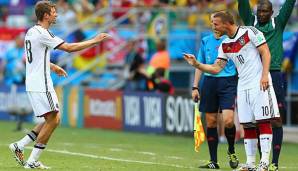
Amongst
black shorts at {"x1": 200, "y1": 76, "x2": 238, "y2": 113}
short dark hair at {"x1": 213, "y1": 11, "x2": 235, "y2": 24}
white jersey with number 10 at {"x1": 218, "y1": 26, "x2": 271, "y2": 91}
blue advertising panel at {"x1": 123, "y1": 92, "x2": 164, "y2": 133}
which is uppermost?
short dark hair at {"x1": 213, "y1": 11, "x2": 235, "y2": 24}

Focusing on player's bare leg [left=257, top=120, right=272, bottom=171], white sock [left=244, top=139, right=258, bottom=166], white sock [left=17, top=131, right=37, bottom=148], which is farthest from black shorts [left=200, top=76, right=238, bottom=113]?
white sock [left=17, top=131, right=37, bottom=148]

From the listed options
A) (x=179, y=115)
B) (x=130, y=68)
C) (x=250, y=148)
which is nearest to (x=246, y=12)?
(x=250, y=148)

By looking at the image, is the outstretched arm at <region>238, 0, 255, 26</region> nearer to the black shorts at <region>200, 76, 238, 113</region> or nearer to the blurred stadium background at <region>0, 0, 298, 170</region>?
the black shorts at <region>200, 76, 238, 113</region>

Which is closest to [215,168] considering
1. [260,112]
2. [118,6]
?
[260,112]

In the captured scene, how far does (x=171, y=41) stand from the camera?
84.5ft

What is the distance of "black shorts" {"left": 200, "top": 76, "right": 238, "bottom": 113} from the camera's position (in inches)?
564

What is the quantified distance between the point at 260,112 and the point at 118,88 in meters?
14.0

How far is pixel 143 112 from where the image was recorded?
23.1m

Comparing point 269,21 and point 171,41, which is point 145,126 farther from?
point 269,21

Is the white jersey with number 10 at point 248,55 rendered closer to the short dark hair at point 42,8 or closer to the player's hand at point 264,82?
the player's hand at point 264,82

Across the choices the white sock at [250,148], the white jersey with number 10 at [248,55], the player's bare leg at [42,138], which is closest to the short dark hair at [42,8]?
the player's bare leg at [42,138]

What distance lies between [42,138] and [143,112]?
10126 mm

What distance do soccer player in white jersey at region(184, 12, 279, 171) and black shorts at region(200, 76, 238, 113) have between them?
1.66 m

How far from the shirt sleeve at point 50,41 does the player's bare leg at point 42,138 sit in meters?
0.95
